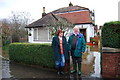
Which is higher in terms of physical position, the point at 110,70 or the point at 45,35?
the point at 45,35

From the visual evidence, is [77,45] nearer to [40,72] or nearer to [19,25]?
[40,72]

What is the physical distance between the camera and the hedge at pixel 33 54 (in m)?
6.07

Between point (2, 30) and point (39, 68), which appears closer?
point (39, 68)

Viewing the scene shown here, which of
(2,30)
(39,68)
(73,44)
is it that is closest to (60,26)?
(39,68)

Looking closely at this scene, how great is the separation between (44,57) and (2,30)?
18016 mm

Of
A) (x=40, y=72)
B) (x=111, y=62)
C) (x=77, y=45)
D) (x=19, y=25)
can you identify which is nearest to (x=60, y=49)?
(x=77, y=45)

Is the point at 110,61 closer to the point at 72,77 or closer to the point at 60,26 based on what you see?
the point at 72,77

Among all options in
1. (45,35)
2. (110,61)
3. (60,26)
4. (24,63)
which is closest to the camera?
(110,61)

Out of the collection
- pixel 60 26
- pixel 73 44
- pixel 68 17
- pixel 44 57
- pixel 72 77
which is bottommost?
pixel 72 77

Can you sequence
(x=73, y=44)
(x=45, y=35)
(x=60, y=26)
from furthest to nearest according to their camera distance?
(x=45, y=35), (x=60, y=26), (x=73, y=44)

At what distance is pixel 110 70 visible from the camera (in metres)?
4.92

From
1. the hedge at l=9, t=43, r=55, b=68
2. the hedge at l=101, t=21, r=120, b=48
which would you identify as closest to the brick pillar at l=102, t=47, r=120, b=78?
the hedge at l=101, t=21, r=120, b=48

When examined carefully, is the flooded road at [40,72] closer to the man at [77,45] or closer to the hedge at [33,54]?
the hedge at [33,54]

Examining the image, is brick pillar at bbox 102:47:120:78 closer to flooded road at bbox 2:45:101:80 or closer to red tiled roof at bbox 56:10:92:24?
flooded road at bbox 2:45:101:80
